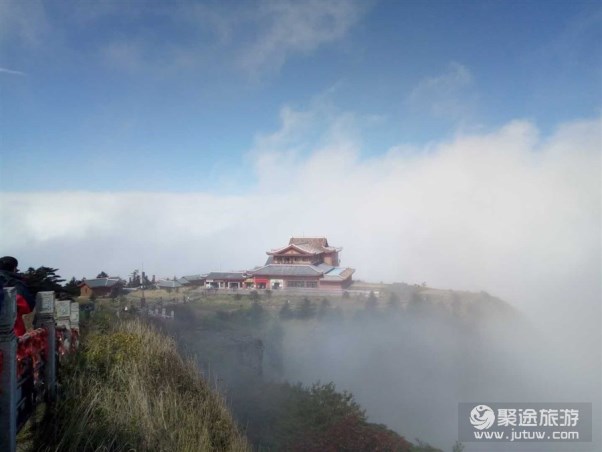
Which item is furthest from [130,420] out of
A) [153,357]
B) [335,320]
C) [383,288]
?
[383,288]

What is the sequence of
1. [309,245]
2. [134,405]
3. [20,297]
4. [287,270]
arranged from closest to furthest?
[20,297] → [134,405] → [287,270] → [309,245]

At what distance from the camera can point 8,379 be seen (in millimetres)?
2342

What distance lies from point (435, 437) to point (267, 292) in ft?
35.4

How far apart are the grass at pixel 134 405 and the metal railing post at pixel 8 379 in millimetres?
422

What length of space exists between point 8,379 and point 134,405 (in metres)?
1.53

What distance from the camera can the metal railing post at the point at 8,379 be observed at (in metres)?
2.28

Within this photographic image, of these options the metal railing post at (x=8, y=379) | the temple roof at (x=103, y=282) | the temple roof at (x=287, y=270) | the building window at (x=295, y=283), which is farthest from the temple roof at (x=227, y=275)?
the metal railing post at (x=8, y=379)

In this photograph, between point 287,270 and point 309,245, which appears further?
point 309,245

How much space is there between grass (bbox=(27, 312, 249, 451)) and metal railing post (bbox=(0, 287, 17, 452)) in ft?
1.39

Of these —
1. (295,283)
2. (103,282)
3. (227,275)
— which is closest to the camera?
(103,282)

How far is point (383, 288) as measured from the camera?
24.4 meters

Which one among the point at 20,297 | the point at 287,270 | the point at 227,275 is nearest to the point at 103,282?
the point at 227,275

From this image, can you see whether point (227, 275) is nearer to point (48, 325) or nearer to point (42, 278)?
point (42, 278)

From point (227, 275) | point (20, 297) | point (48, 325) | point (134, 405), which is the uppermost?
point (20, 297)
